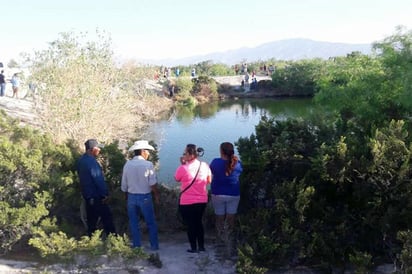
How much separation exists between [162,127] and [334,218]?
21661mm

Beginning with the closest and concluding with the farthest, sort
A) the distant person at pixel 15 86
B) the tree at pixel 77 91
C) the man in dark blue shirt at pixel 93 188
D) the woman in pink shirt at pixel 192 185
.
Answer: the woman in pink shirt at pixel 192 185 → the man in dark blue shirt at pixel 93 188 → the tree at pixel 77 91 → the distant person at pixel 15 86

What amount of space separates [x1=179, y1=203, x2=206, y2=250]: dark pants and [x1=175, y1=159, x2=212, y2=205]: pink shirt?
0.28ft

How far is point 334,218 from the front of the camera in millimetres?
5562

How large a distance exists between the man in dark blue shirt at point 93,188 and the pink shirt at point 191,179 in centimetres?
109

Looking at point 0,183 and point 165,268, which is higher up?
point 0,183

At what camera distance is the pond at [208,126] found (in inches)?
715

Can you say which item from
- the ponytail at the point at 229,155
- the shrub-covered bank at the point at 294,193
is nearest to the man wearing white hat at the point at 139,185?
the shrub-covered bank at the point at 294,193

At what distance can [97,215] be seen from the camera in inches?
241

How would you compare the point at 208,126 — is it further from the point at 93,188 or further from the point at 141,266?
the point at 141,266

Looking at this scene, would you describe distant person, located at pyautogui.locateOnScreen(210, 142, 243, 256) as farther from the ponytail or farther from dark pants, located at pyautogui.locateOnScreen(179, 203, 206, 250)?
dark pants, located at pyautogui.locateOnScreen(179, 203, 206, 250)

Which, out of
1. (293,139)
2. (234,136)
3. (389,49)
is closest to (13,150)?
(293,139)

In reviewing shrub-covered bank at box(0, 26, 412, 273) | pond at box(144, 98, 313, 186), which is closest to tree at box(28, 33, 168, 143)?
pond at box(144, 98, 313, 186)

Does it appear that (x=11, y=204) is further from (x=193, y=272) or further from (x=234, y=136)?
(x=234, y=136)

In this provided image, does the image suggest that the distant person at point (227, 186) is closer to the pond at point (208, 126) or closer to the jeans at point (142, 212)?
the jeans at point (142, 212)
